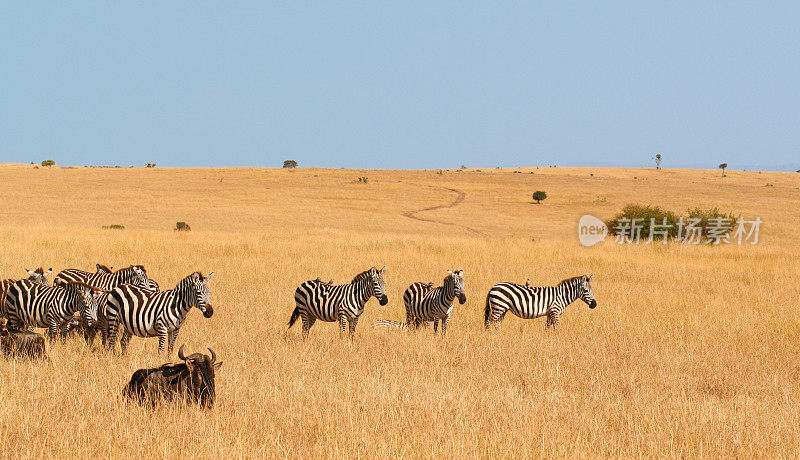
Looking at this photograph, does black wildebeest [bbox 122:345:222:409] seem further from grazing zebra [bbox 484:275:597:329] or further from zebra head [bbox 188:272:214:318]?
grazing zebra [bbox 484:275:597:329]

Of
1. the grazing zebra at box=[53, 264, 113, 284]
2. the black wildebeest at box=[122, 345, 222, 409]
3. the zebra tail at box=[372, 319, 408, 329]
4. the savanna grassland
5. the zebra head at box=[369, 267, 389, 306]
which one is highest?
the zebra head at box=[369, 267, 389, 306]

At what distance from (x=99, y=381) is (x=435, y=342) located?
513cm

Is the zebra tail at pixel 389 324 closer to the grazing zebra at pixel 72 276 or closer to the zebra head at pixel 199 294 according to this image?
the zebra head at pixel 199 294

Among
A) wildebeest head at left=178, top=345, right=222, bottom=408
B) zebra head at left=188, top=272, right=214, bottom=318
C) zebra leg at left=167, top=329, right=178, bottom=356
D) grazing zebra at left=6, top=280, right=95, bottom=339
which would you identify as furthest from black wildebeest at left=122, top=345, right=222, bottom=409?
grazing zebra at left=6, top=280, right=95, bottom=339

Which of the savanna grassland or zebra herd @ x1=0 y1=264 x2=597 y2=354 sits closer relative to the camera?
the savanna grassland

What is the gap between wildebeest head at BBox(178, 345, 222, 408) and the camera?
21.8 ft

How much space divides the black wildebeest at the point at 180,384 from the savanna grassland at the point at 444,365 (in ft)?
0.61

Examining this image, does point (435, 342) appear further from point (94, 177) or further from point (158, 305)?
point (94, 177)

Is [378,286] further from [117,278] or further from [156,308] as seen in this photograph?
[117,278]

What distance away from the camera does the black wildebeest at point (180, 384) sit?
6656mm

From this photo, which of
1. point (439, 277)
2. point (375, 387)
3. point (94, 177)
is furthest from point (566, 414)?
point (94, 177)

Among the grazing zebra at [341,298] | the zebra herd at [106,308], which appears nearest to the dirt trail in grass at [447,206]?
the grazing zebra at [341,298]

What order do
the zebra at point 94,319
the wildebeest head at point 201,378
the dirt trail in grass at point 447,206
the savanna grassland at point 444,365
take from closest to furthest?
the savanna grassland at point 444,365, the wildebeest head at point 201,378, the zebra at point 94,319, the dirt trail in grass at point 447,206

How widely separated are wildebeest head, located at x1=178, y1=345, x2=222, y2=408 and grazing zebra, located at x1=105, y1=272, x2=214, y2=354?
238 centimetres
